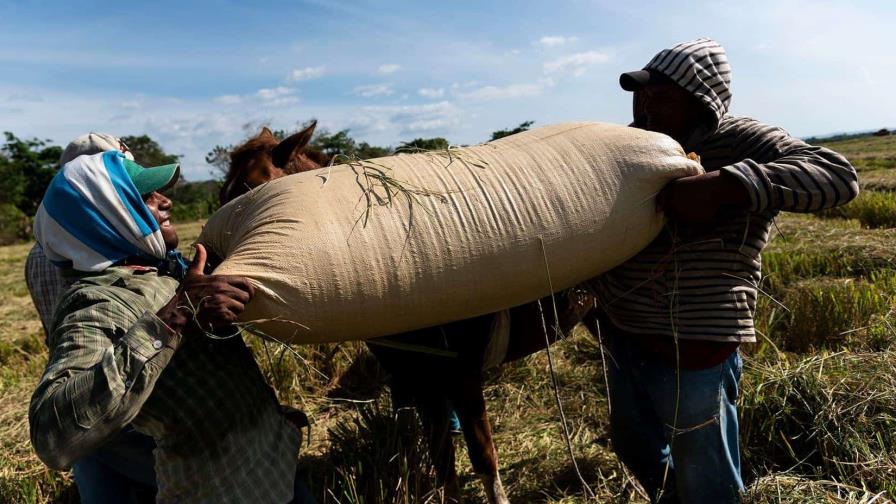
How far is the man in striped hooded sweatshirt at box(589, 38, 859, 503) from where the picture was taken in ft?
5.43

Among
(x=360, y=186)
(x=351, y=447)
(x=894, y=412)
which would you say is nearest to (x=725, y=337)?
(x=894, y=412)

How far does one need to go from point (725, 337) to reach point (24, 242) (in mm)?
30869

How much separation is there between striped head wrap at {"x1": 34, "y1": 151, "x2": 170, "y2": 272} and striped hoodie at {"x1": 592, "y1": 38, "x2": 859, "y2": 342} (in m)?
1.55

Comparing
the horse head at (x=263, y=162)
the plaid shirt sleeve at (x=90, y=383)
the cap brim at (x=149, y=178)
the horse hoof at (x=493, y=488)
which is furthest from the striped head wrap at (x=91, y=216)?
the horse hoof at (x=493, y=488)

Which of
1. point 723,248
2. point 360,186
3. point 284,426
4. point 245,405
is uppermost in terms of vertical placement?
point 360,186

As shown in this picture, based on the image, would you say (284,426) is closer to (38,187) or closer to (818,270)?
(818,270)

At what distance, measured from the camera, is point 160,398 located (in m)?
1.52

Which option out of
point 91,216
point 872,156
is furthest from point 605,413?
point 872,156

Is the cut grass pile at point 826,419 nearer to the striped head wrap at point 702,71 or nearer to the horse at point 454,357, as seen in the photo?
the horse at point 454,357

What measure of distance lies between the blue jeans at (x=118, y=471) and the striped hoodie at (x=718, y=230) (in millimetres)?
1781

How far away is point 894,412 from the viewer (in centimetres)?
219

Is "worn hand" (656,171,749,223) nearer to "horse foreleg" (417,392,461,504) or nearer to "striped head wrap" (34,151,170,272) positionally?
"horse foreleg" (417,392,461,504)

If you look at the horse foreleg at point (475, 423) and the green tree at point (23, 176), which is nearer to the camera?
the horse foreleg at point (475, 423)

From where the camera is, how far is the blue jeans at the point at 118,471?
1975mm
